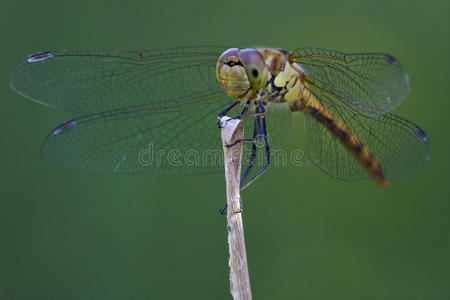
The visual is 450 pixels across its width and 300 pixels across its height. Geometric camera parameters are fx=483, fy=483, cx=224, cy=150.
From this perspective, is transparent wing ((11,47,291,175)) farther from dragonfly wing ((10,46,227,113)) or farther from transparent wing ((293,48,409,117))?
transparent wing ((293,48,409,117))

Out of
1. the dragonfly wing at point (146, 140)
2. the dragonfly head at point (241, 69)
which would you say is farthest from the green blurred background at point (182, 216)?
the dragonfly head at point (241, 69)

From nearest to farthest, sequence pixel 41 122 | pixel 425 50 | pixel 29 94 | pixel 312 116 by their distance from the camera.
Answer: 1. pixel 29 94
2. pixel 312 116
3. pixel 41 122
4. pixel 425 50

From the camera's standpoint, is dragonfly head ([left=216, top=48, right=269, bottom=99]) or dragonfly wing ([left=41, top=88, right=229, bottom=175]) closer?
dragonfly head ([left=216, top=48, right=269, bottom=99])

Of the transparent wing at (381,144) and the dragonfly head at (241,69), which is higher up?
the dragonfly head at (241,69)

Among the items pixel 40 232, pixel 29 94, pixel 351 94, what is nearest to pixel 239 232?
pixel 351 94

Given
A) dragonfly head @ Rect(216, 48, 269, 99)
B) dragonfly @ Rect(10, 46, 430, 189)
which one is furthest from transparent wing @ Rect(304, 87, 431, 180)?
dragonfly head @ Rect(216, 48, 269, 99)

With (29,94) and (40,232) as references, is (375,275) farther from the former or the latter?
(29,94)

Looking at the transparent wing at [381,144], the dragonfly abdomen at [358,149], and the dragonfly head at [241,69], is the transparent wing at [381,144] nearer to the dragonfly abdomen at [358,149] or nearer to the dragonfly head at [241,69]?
the dragonfly abdomen at [358,149]
